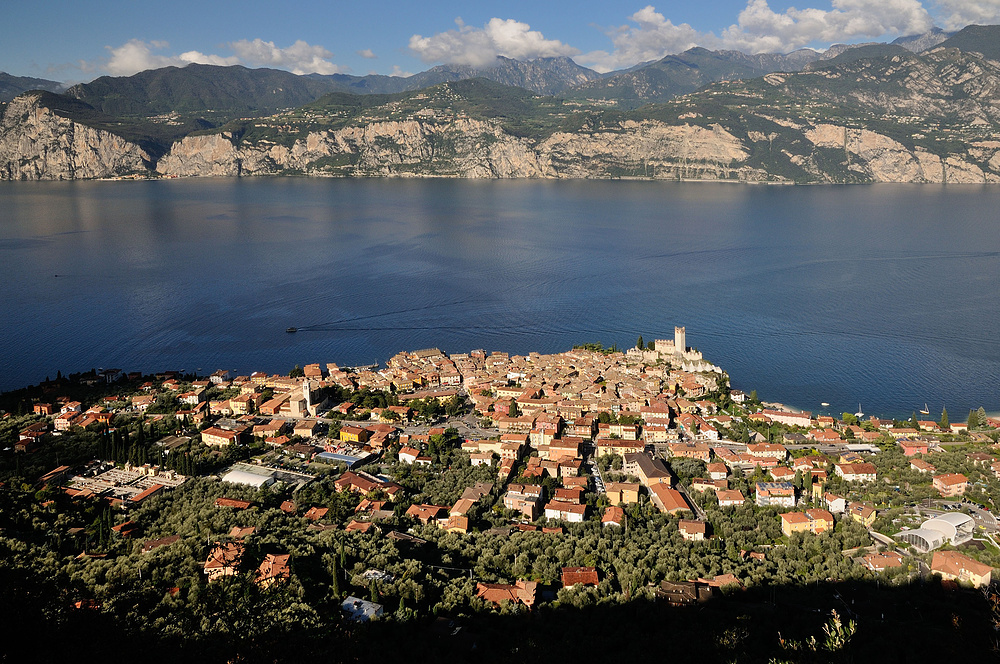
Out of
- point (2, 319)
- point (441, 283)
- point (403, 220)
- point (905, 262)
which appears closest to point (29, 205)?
point (403, 220)

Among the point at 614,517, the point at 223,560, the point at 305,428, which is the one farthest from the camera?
the point at 305,428

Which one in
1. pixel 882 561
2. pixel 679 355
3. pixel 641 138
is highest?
pixel 641 138

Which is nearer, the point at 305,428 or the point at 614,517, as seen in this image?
the point at 614,517

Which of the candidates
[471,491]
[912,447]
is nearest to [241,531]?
[471,491]

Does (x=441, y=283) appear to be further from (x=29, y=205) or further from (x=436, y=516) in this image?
(x=29, y=205)

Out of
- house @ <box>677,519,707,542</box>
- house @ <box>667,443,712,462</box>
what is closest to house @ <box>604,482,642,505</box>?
house @ <box>677,519,707,542</box>

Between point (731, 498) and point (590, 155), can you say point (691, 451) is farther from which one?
Answer: point (590, 155)

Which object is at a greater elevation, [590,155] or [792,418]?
[590,155]
